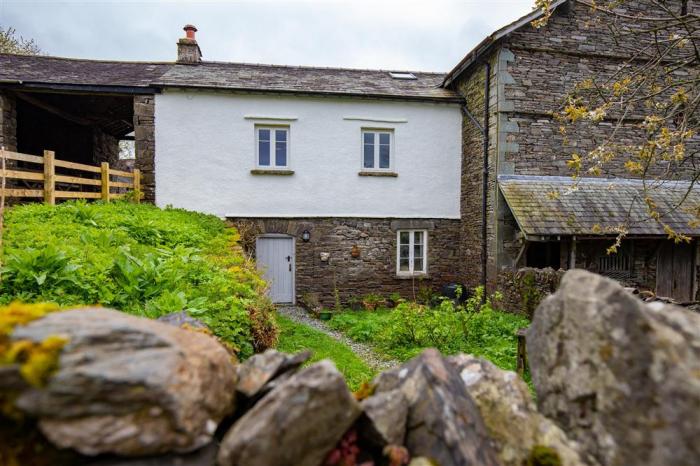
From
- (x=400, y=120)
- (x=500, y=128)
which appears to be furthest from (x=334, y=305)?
(x=500, y=128)

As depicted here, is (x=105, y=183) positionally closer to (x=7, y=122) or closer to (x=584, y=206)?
(x=7, y=122)

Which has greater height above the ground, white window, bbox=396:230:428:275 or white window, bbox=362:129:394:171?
white window, bbox=362:129:394:171

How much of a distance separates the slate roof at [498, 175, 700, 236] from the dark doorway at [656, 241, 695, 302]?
99 cm

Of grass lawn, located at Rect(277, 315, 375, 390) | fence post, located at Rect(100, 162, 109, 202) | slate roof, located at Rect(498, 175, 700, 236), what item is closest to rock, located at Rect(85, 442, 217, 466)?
grass lawn, located at Rect(277, 315, 375, 390)

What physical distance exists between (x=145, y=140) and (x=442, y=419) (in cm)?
1221

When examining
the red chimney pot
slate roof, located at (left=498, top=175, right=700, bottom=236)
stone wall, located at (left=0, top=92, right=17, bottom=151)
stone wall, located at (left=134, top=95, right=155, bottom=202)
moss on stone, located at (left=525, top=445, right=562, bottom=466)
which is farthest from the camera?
the red chimney pot

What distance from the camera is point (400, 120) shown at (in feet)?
41.8

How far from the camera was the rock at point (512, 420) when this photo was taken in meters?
2.16

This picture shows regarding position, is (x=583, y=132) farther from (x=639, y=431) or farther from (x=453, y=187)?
(x=639, y=431)

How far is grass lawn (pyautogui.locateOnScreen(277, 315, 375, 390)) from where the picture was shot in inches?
241

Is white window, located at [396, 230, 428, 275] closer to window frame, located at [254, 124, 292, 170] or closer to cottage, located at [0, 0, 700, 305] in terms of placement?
cottage, located at [0, 0, 700, 305]

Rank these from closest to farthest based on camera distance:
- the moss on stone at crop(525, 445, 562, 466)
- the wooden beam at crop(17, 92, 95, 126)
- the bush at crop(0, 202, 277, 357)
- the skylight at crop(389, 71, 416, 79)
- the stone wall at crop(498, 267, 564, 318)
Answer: the moss on stone at crop(525, 445, 562, 466), the bush at crop(0, 202, 277, 357), the stone wall at crop(498, 267, 564, 318), the wooden beam at crop(17, 92, 95, 126), the skylight at crop(389, 71, 416, 79)

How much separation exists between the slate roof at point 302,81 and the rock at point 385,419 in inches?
440

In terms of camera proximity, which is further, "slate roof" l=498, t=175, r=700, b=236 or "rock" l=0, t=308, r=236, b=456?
"slate roof" l=498, t=175, r=700, b=236
